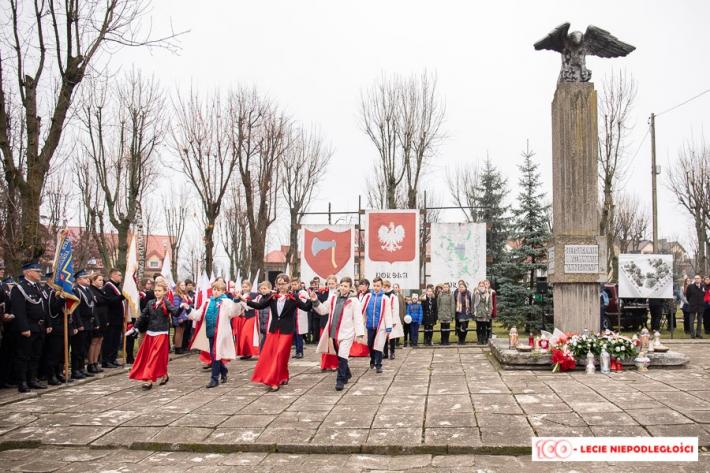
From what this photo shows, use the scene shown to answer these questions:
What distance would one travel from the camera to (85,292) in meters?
12.1

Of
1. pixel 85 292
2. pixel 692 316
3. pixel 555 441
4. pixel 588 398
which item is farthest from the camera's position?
pixel 692 316

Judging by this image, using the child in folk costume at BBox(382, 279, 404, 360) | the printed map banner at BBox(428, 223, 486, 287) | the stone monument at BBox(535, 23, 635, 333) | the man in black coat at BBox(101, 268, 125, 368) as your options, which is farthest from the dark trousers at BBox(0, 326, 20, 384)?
the printed map banner at BBox(428, 223, 486, 287)

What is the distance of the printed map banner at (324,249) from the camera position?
20.9m

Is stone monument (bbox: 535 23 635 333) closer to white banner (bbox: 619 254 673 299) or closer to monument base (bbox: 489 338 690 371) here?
monument base (bbox: 489 338 690 371)

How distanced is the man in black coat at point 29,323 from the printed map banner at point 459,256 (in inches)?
483

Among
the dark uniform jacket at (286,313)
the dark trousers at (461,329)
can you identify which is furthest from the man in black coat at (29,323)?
the dark trousers at (461,329)

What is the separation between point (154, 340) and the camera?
10695 millimetres

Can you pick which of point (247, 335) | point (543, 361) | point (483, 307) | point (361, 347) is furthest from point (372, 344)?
point (483, 307)

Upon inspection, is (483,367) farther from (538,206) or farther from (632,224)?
(632,224)

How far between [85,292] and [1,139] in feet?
10.5

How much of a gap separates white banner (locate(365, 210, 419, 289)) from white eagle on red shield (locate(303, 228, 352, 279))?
799mm

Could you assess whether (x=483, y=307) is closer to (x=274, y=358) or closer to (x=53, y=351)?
(x=274, y=358)

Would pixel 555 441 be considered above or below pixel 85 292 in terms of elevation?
below

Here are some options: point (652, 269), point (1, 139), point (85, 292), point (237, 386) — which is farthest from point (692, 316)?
point (1, 139)
